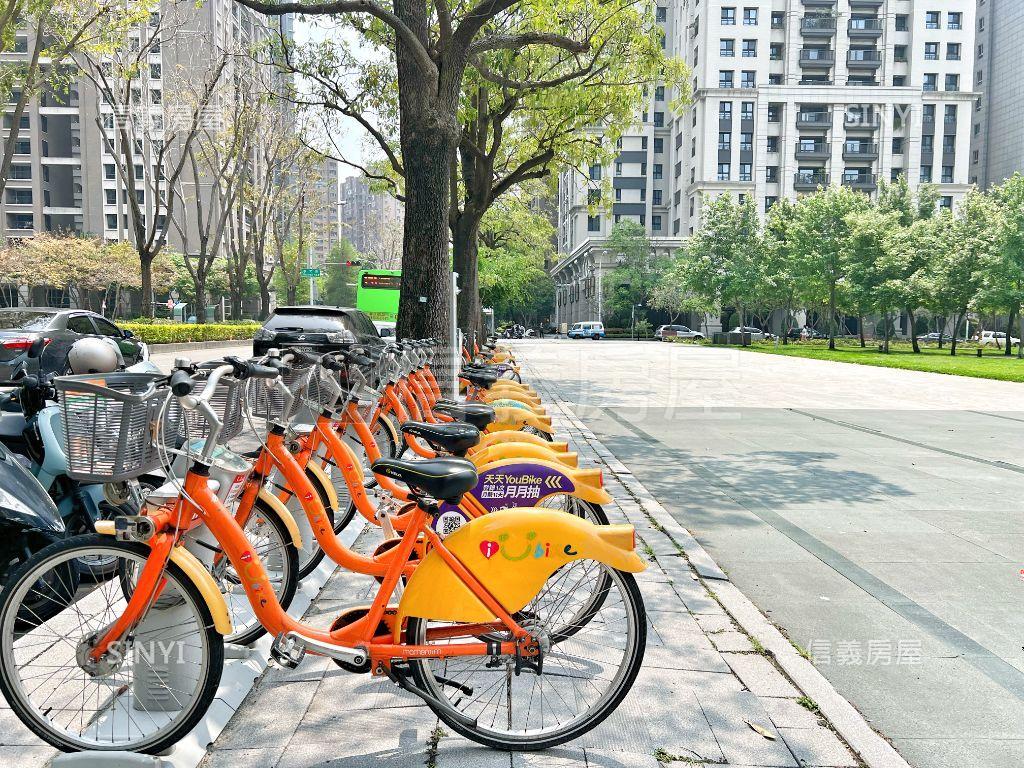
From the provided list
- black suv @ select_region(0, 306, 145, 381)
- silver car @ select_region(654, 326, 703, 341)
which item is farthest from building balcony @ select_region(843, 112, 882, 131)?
black suv @ select_region(0, 306, 145, 381)

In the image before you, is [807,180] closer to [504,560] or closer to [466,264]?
[466,264]

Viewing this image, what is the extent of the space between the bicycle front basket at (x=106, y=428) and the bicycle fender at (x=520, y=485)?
5.05ft

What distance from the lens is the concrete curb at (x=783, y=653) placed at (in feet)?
9.22

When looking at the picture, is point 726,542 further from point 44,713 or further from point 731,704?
point 44,713

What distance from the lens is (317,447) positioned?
13.3 ft

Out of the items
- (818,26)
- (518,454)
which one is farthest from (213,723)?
(818,26)

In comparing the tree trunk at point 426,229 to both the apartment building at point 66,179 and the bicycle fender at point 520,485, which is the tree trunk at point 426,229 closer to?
the bicycle fender at point 520,485

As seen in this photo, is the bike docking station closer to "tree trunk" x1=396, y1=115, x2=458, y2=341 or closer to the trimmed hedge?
"tree trunk" x1=396, y1=115, x2=458, y2=341

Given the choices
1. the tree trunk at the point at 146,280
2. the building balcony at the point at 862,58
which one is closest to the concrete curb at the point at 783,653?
the tree trunk at the point at 146,280

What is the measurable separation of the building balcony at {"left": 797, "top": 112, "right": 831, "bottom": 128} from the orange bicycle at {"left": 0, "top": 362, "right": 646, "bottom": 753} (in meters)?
70.4

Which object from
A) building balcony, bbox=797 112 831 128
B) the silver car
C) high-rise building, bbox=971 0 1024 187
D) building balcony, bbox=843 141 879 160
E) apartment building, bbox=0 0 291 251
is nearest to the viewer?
the silver car

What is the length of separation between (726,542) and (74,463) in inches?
168

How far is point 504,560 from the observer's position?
270 centimetres

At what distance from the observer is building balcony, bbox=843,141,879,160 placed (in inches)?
2623
